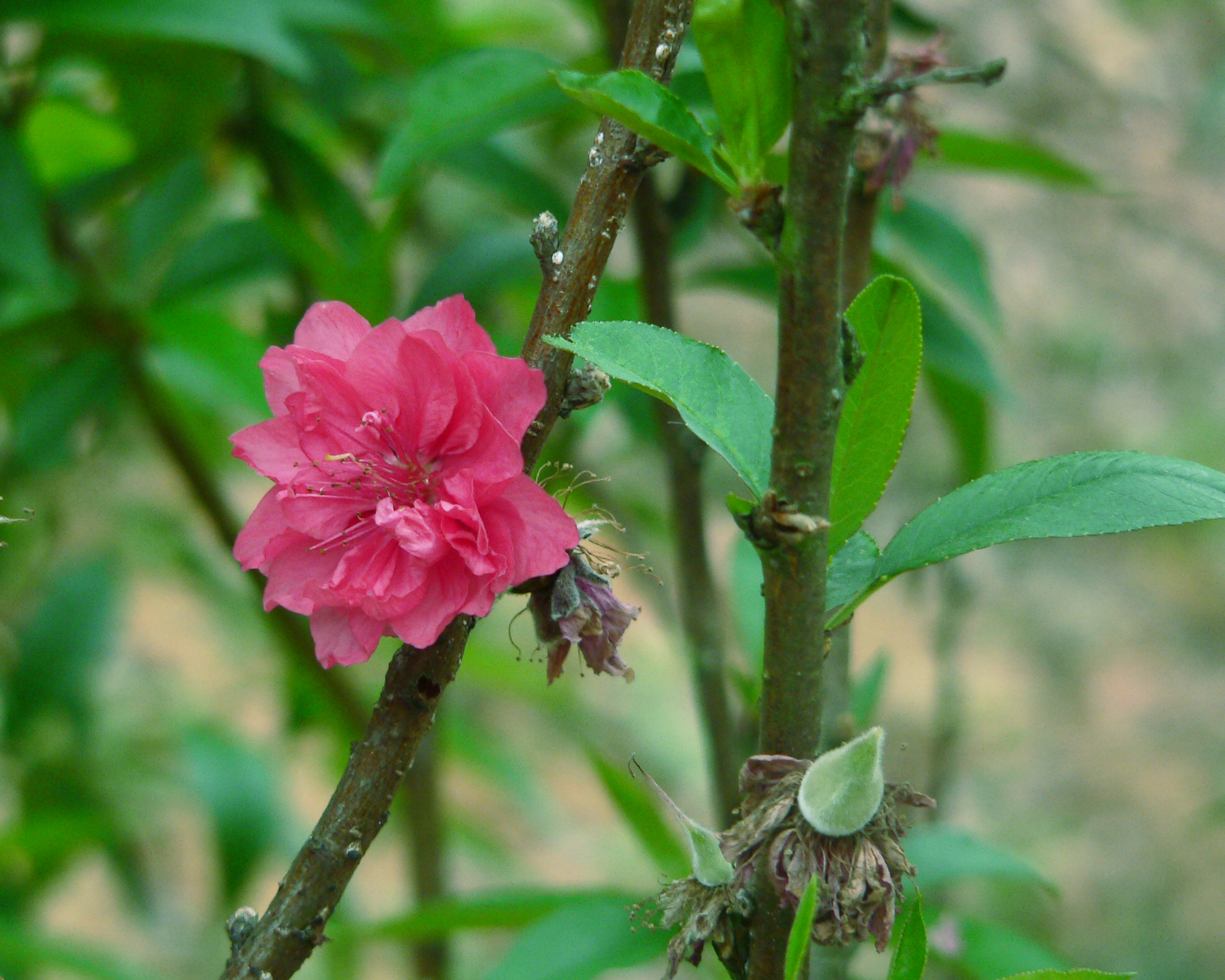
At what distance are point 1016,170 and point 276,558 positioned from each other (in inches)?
32.3

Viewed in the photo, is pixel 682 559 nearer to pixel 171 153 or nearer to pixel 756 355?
pixel 171 153

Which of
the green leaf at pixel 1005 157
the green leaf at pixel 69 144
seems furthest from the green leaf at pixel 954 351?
the green leaf at pixel 69 144

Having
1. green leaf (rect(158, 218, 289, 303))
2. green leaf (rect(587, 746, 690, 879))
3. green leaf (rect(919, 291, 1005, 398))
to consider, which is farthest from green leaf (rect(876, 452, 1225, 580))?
green leaf (rect(158, 218, 289, 303))

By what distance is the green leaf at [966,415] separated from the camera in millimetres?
1111

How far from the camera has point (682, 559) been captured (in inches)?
37.6

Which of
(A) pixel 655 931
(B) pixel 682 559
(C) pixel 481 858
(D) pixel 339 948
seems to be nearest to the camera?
(A) pixel 655 931

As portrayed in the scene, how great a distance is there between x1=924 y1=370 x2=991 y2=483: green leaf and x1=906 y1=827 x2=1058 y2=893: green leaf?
421mm

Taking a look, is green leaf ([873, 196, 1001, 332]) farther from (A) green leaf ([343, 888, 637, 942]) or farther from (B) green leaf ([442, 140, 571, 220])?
(A) green leaf ([343, 888, 637, 942])

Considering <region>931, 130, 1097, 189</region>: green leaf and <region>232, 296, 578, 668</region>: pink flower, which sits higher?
<region>931, 130, 1097, 189</region>: green leaf

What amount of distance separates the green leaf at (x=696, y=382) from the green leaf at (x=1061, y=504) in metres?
0.07

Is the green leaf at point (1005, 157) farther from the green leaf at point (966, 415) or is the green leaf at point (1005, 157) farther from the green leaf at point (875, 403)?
the green leaf at point (875, 403)

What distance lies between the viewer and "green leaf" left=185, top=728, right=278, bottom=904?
1427mm

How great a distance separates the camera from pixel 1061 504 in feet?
1.46

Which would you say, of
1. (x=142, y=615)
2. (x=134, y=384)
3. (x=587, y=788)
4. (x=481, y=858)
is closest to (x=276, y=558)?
(x=134, y=384)
